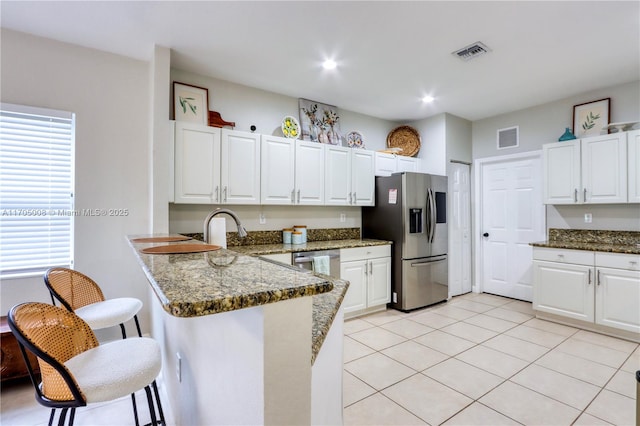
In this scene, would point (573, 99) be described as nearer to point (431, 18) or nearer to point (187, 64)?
point (431, 18)

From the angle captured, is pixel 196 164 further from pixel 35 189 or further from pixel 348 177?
pixel 348 177

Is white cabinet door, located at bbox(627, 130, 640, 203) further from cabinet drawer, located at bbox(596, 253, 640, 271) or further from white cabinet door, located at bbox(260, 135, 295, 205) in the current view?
white cabinet door, located at bbox(260, 135, 295, 205)

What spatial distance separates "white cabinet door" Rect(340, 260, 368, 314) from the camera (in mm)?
3680

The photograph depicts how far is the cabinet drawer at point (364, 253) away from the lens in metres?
3.68

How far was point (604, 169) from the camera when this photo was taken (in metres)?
3.45

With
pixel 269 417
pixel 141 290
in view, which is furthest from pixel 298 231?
pixel 269 417

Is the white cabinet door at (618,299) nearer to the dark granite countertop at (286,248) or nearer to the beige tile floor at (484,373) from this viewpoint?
the beige tile floor at (484,373)

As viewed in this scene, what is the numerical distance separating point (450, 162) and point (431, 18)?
267cm

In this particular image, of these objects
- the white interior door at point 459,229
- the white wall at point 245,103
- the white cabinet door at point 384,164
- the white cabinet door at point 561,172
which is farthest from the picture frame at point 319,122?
the white cabinet door at point 561,172

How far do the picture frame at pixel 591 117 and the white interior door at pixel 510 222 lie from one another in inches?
21.5

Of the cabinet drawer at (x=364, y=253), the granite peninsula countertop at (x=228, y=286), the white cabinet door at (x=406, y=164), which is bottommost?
the cabinet drawer at (x=364, y=253)

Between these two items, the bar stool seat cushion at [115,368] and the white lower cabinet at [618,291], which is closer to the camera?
the bar stool seat cushion at [115,368]

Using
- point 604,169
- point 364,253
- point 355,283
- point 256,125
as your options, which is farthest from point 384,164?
point 604,169

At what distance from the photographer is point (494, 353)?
280 centimetres
